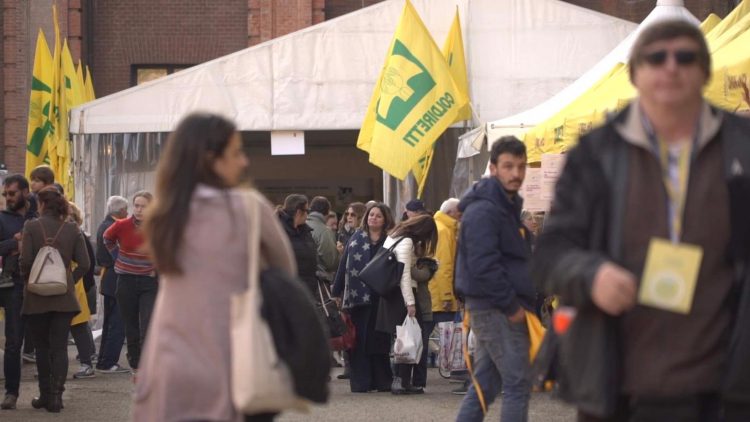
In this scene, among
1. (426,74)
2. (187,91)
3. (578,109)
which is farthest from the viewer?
(187,91)

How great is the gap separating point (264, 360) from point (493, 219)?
10.5 ft

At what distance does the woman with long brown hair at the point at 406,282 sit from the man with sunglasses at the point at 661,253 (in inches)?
348

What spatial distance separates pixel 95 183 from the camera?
66.6 ft

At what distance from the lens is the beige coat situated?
466 centimetres

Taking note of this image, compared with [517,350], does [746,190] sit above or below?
above

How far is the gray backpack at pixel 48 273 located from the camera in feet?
35.9

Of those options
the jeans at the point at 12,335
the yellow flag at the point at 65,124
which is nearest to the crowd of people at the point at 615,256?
the jeans at the point at 12,335

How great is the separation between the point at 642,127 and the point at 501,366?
361 cm

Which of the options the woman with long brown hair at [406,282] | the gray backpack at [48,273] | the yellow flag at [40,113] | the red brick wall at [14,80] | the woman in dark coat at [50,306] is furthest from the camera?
the red brick wall at [14,80]

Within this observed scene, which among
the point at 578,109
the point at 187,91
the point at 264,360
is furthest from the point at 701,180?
the point at 187,91

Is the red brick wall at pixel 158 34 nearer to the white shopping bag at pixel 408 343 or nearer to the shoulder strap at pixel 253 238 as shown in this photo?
the white shopping bag at pixel 408 343

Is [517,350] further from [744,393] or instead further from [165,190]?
[744,393]

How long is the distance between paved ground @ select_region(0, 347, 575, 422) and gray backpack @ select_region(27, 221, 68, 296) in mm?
969

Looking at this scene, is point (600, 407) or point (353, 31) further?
point (353, 31)
